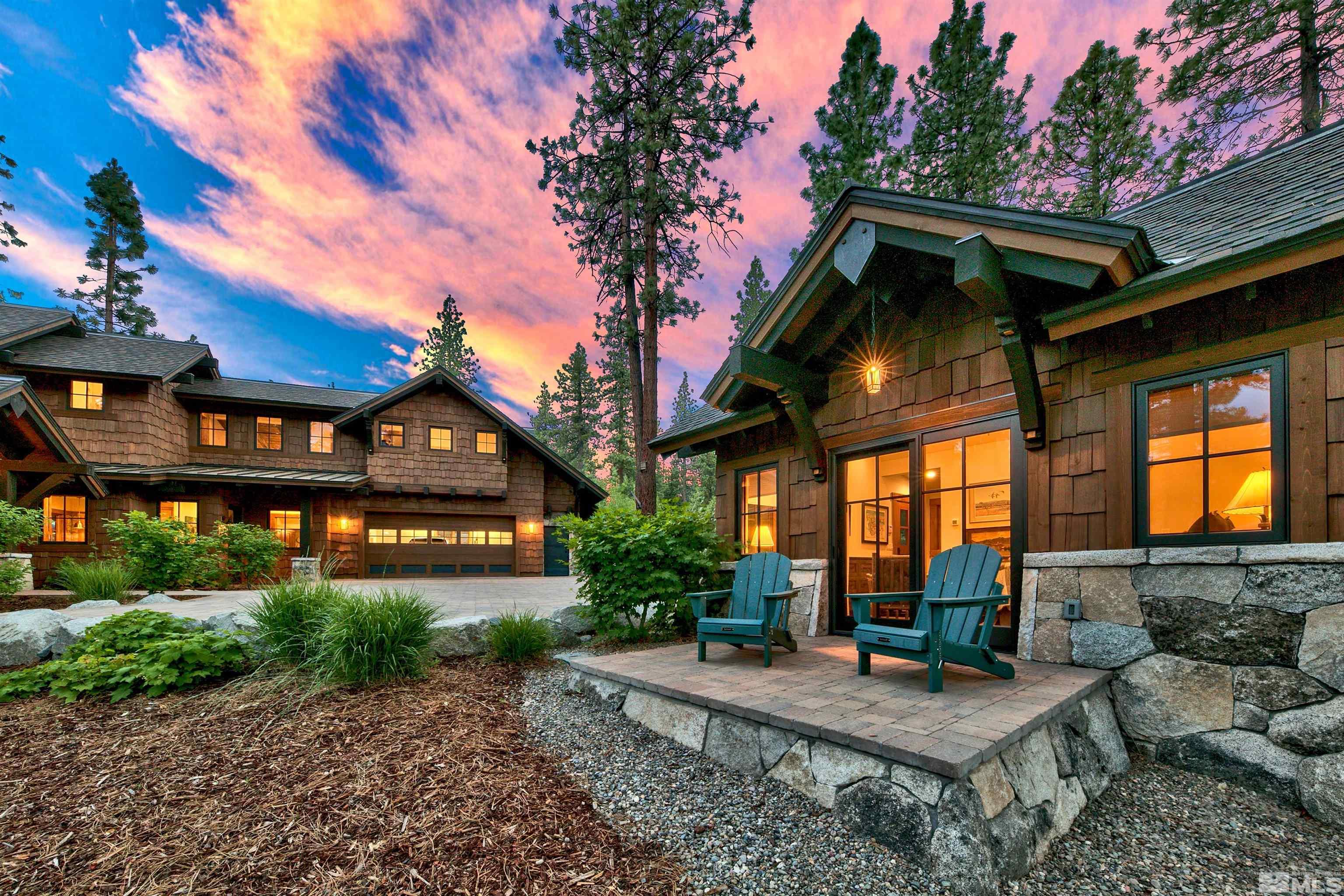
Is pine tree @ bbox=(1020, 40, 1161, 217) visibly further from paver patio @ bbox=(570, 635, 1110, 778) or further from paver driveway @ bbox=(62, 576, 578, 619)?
paver driveway @ bbox=(62, 576, 578, 619)

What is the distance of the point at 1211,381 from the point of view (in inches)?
118

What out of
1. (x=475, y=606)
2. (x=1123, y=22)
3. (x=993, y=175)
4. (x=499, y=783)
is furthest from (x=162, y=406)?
(x=1123, y=22)

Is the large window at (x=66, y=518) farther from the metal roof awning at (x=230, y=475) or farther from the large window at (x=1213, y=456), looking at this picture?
the large window at (x=1213, y=456)

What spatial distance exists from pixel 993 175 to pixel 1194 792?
11113mm

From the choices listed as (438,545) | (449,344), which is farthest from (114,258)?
(438,545)

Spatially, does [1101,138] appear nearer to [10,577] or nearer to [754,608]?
[754,608]

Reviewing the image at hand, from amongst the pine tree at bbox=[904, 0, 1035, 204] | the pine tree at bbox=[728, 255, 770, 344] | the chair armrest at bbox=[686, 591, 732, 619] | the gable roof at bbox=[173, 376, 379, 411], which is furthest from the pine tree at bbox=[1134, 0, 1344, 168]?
the gable roof at bbox=[173, 376, 379, 411]

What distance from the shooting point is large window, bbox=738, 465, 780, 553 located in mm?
5633

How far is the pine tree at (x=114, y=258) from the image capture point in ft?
59.8

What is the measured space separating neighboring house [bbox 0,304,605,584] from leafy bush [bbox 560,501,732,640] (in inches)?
351

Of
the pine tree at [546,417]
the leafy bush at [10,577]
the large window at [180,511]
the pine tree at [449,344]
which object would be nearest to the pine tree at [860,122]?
the leafy bush at [10,577]

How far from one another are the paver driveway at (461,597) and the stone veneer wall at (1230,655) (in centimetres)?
464

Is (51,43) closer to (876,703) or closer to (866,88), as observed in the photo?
(866,88)

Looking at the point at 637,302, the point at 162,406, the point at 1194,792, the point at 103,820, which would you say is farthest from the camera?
the point at 162,406
